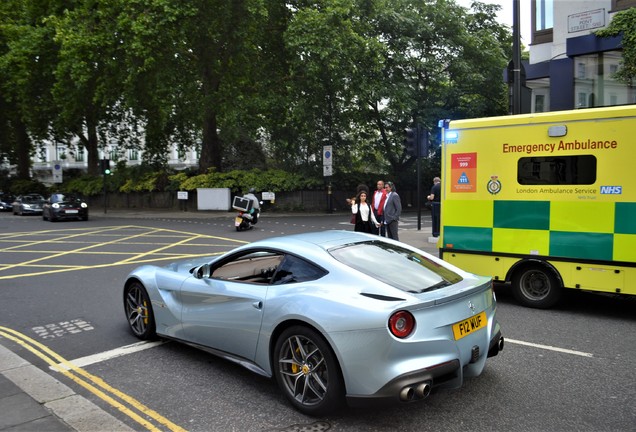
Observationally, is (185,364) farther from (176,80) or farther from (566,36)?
(176,80)

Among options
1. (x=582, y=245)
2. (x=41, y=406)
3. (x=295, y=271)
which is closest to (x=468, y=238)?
(x=582, y=245)

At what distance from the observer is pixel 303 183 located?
29281 mm

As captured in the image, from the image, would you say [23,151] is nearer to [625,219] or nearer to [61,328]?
[61,328]

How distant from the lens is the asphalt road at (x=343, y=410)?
3.65m

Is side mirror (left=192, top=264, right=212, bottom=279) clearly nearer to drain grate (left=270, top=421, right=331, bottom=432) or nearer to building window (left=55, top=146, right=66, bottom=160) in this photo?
drain grate (left=270, top=421, right=331, bottom=432)

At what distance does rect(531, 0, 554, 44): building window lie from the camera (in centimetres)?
1738

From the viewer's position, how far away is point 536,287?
7121 mm

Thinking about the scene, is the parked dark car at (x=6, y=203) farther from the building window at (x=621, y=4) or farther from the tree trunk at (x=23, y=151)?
the building window at (x=621, y=4)

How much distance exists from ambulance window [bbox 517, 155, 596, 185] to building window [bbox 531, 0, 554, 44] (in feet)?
41.9

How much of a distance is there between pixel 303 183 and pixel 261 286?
82.6 ft

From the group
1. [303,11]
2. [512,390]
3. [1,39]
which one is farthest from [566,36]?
[1,39]

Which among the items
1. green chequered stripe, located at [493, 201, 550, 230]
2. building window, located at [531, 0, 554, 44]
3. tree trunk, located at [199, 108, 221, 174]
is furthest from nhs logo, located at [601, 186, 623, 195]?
tree trunk, located at [199, 108, 221, 174]

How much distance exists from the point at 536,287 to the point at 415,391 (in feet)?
14.7

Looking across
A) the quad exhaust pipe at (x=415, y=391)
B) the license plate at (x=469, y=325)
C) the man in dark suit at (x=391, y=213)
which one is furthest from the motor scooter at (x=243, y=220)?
the quad exhaust pipe at (x=415, y=391)
